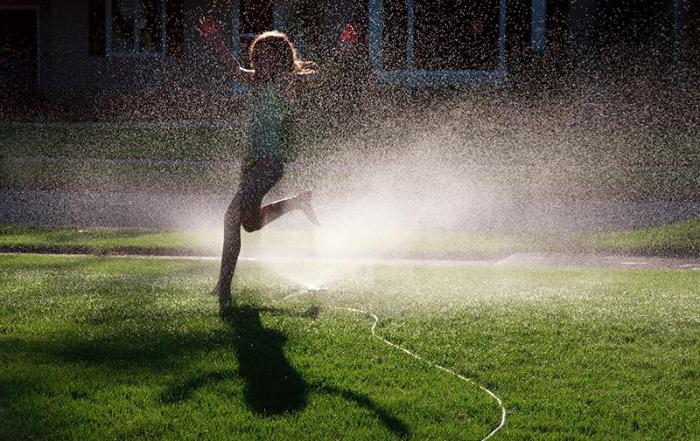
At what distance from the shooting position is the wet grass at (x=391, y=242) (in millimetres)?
8883

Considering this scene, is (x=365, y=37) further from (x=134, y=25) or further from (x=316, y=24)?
(x=134, y=25)

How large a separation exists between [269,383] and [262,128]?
2174 millimetres

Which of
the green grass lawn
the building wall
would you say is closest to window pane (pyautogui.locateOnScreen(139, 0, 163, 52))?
the building wall

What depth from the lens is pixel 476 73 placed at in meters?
19.1

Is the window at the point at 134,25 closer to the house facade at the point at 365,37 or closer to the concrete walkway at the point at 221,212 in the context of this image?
the house facade at the point at 365,37

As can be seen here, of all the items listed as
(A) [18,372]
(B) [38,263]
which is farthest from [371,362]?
(B) [38,263]

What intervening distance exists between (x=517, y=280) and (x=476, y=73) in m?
12.1

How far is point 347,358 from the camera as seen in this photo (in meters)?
4.98

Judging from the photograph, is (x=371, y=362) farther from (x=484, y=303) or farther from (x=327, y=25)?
(x=327, y=25)

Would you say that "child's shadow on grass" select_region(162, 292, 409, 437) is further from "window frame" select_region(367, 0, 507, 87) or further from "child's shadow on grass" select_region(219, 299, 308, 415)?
"window frame" select_region(367, 0, 507, 87)

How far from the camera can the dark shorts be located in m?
6.34

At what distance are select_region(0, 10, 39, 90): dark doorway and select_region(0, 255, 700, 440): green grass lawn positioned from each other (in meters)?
16.5

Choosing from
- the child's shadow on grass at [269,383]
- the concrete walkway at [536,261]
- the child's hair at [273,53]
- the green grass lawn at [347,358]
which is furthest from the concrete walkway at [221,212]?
the child's shadow on grass at [269,383]

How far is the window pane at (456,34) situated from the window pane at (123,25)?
5889 mm
